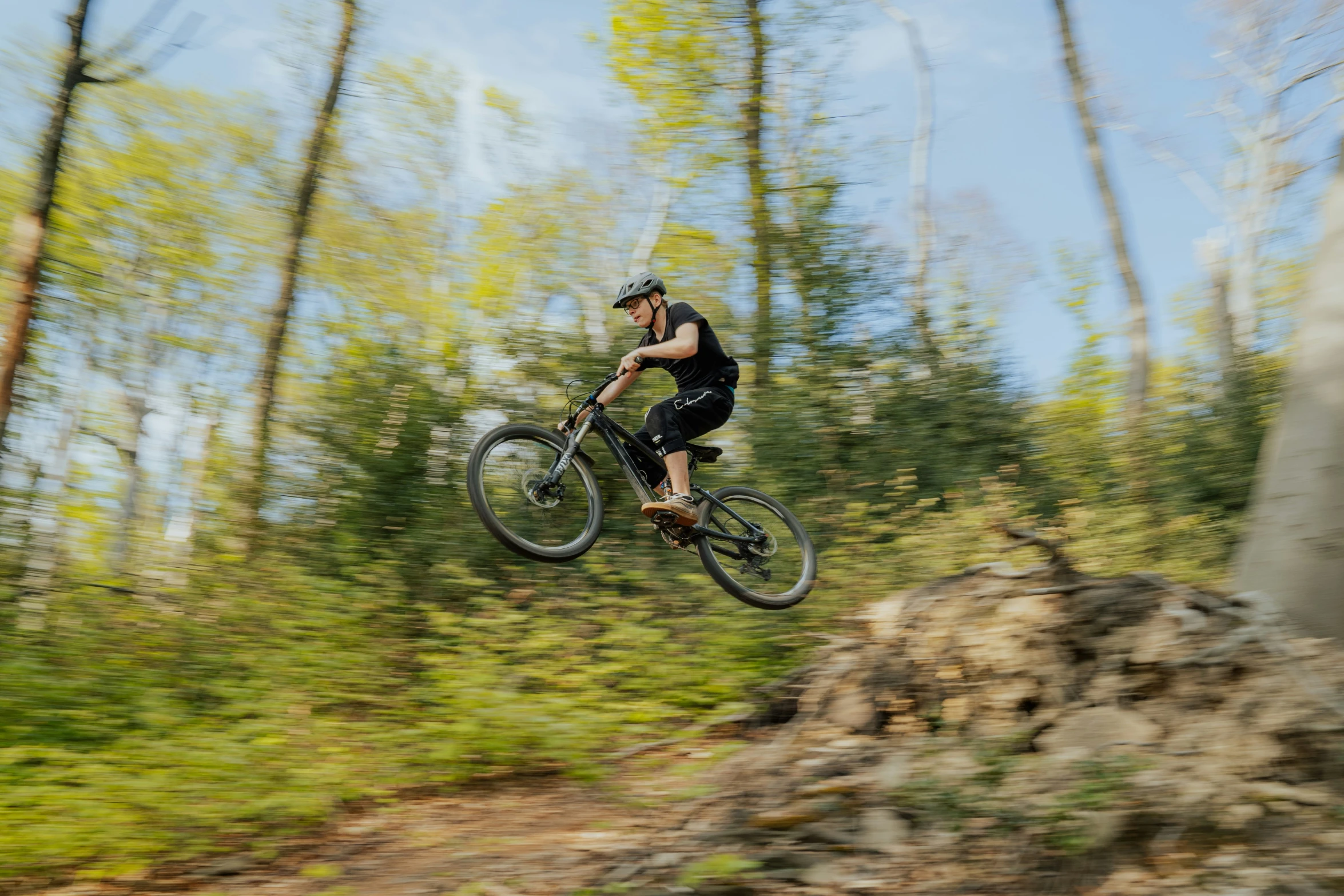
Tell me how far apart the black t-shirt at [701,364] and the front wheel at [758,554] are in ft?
3.10

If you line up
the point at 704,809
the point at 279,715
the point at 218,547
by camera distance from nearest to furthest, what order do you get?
1. the point at 704,809
2. the point at 279,715
3. the point at 218,547

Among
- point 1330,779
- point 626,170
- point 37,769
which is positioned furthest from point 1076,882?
point 626,170

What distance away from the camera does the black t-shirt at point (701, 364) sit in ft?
19.8

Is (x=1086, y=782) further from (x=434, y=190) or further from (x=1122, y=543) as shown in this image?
(x=434, y=190)

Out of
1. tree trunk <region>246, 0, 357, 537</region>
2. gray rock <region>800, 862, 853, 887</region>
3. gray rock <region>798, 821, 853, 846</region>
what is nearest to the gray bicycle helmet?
gray rock <region>798, 821, 853, 846</region>

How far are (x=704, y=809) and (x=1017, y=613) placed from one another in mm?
2307

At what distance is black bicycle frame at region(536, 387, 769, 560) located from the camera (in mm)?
5914

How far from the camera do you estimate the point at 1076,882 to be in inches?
134

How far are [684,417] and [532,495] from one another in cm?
123

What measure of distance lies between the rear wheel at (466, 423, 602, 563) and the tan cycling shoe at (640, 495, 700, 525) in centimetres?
39

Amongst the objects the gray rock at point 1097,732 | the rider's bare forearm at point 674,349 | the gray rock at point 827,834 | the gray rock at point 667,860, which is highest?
the rider's bare forearm at point 674,349

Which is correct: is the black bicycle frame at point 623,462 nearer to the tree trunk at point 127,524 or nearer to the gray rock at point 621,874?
the gray rock at point 621,874

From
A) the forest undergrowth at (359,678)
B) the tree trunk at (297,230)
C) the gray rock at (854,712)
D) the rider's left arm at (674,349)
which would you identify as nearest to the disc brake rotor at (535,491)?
the rider's left arm at (674,349)

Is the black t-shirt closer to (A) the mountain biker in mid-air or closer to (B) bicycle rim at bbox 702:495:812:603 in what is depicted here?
(A) the mountain biker in mid-air
